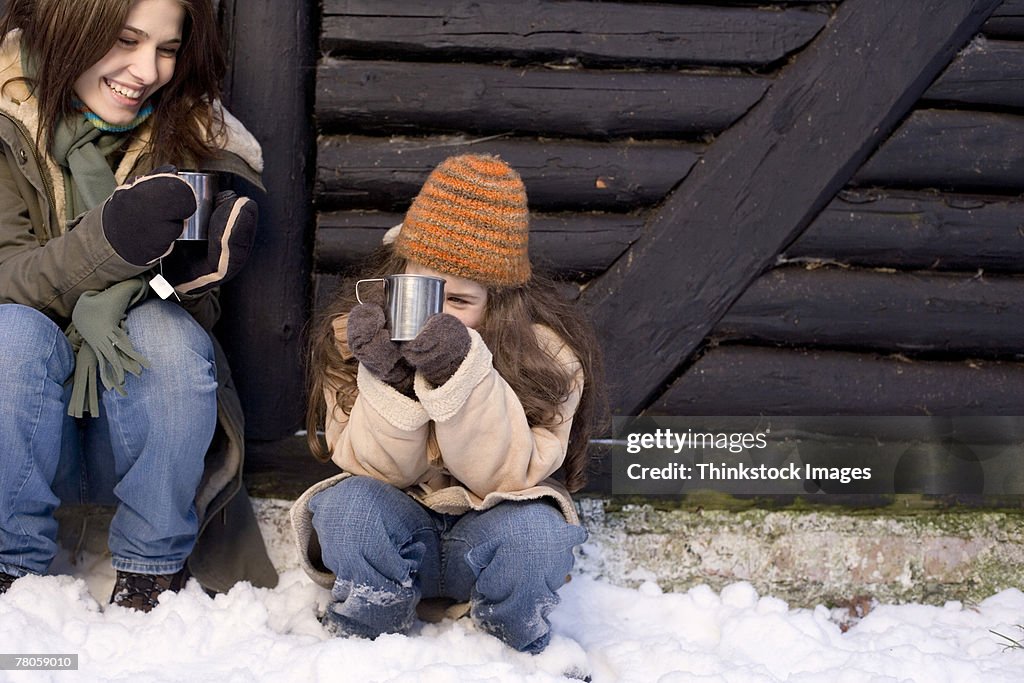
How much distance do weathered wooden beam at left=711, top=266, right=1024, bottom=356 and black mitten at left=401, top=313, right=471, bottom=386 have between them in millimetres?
1195

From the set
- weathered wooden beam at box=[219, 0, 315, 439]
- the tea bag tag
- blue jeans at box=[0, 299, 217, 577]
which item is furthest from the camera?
weathered wooden beam at box=[219, 0, 315, 439]

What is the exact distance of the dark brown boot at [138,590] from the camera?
8.83 ft

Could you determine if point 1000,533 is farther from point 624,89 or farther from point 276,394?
point 276,394

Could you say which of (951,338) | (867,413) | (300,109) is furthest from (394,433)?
(951,338)

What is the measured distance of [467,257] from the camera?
8.01 feet

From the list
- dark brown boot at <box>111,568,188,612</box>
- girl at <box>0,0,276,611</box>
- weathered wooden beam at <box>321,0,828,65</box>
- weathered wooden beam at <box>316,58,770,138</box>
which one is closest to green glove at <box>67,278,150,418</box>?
girl at <box>0,0,276,611</box>

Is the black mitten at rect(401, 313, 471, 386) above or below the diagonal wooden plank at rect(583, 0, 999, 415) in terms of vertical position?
Answer: below

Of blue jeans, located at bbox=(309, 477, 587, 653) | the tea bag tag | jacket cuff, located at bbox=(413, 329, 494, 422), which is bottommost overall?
blue jeans, located at bbox=(309, 477, 587, 653)

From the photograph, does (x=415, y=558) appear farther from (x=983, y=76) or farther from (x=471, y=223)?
(x=983, y=76)

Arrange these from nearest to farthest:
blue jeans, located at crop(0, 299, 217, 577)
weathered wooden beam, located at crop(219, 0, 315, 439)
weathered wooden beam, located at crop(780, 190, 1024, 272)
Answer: blue jeans, located at crop(0, 299, 217, 577) → weathered wooden beam, located at crop(219, 0, 315, 439) → weathered wooden beam, located at crop(780, 190, 1024, 272)

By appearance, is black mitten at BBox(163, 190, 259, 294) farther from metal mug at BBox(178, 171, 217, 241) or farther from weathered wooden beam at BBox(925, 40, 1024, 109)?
weathered wooden beam at BBox(925, 40, 1024, 109)

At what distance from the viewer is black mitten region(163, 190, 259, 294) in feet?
8.57

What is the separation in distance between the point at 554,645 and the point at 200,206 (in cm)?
135

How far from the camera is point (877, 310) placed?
3244mm
